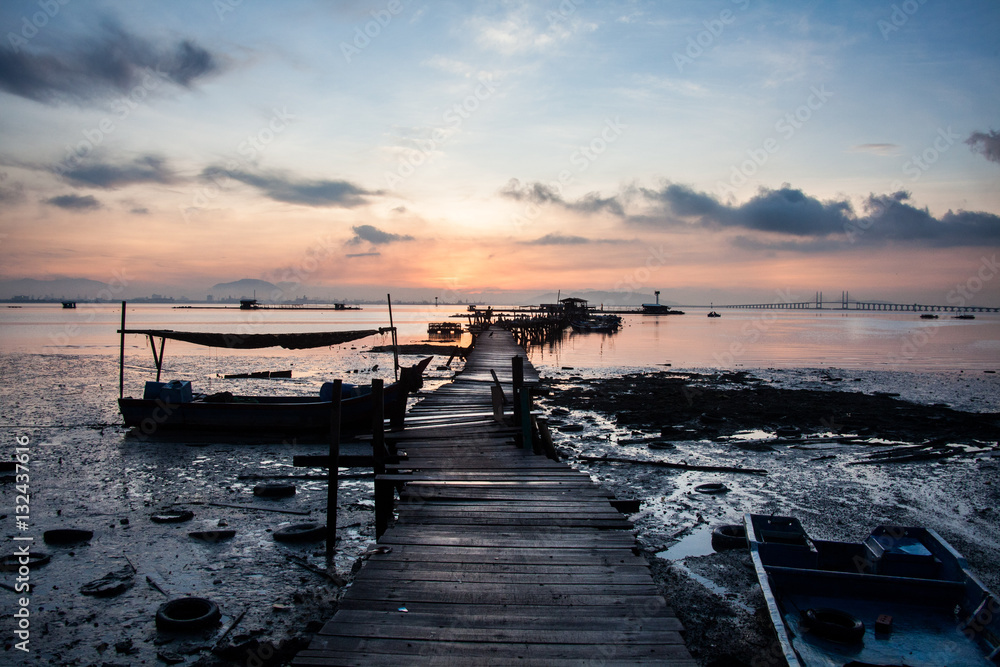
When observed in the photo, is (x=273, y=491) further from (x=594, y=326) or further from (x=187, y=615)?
(x=594, y=326)

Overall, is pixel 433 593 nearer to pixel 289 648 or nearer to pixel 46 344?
pixel 289 648

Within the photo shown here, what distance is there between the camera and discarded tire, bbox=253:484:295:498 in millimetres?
11086

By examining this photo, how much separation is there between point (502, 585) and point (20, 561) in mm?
7384

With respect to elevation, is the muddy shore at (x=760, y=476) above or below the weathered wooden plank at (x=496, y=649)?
below

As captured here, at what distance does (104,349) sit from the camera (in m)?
45.2

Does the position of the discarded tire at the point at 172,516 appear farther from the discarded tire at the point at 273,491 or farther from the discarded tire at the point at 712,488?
the discarded tire at the point at 712,488

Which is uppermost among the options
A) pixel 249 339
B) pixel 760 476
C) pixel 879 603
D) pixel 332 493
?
pixel 249 339

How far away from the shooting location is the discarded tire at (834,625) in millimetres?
5434

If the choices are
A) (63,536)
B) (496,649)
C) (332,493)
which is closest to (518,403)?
(332,493)

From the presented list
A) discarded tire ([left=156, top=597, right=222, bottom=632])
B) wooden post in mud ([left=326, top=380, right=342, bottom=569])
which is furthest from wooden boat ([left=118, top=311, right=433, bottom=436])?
discarded tire ([left=156, top=597, right=222, bottom=632])

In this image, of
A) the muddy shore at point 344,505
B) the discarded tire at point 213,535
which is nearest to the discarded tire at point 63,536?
the muddy shore at point 344,505

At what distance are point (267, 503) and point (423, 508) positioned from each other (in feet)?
17.0

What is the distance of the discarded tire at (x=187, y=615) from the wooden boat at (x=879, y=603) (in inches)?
239

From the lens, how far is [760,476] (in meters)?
12.2
